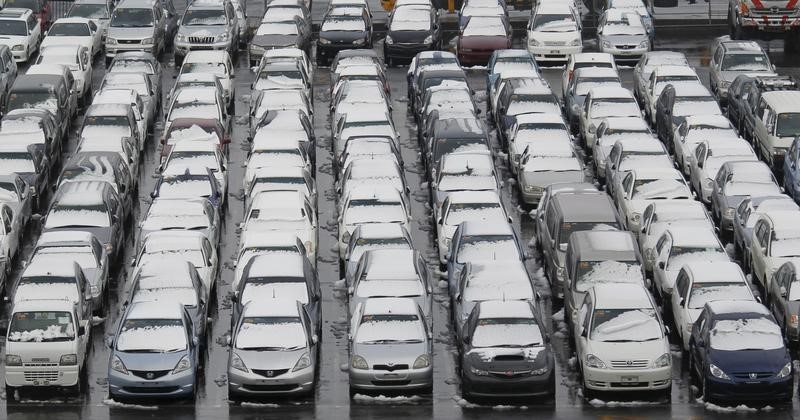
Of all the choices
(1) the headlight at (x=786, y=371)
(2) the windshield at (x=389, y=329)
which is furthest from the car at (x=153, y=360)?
(1) the headlight at (x=786, y=371)

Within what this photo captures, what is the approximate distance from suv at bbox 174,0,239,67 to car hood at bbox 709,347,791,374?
89.6 ft

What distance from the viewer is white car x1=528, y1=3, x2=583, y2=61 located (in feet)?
179

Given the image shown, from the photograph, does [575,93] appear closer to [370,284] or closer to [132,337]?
[370,284]

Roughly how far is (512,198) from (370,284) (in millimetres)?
9216

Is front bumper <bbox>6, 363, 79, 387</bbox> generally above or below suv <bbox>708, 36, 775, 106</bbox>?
below

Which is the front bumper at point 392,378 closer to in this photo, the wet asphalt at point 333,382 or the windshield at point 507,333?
the wet asphalt at point 333,382

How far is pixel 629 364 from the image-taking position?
1230 inches

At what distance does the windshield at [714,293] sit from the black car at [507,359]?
10.1 ft

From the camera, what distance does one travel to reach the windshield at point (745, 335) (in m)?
31.1

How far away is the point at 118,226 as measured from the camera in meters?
38.9

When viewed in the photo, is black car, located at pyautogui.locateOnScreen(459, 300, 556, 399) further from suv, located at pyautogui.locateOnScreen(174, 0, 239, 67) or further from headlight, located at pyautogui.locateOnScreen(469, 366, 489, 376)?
suv, located at pyautogui.locateOnScreen(174, 0, 239, 67)

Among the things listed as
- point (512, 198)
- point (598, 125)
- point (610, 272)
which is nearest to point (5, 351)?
point (610, 272)

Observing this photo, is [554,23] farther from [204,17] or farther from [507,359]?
[507,359]

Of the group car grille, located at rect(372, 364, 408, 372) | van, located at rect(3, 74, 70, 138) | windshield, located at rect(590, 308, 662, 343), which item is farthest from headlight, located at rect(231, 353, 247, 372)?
van, located at rect(3, 74, 70, 138)
